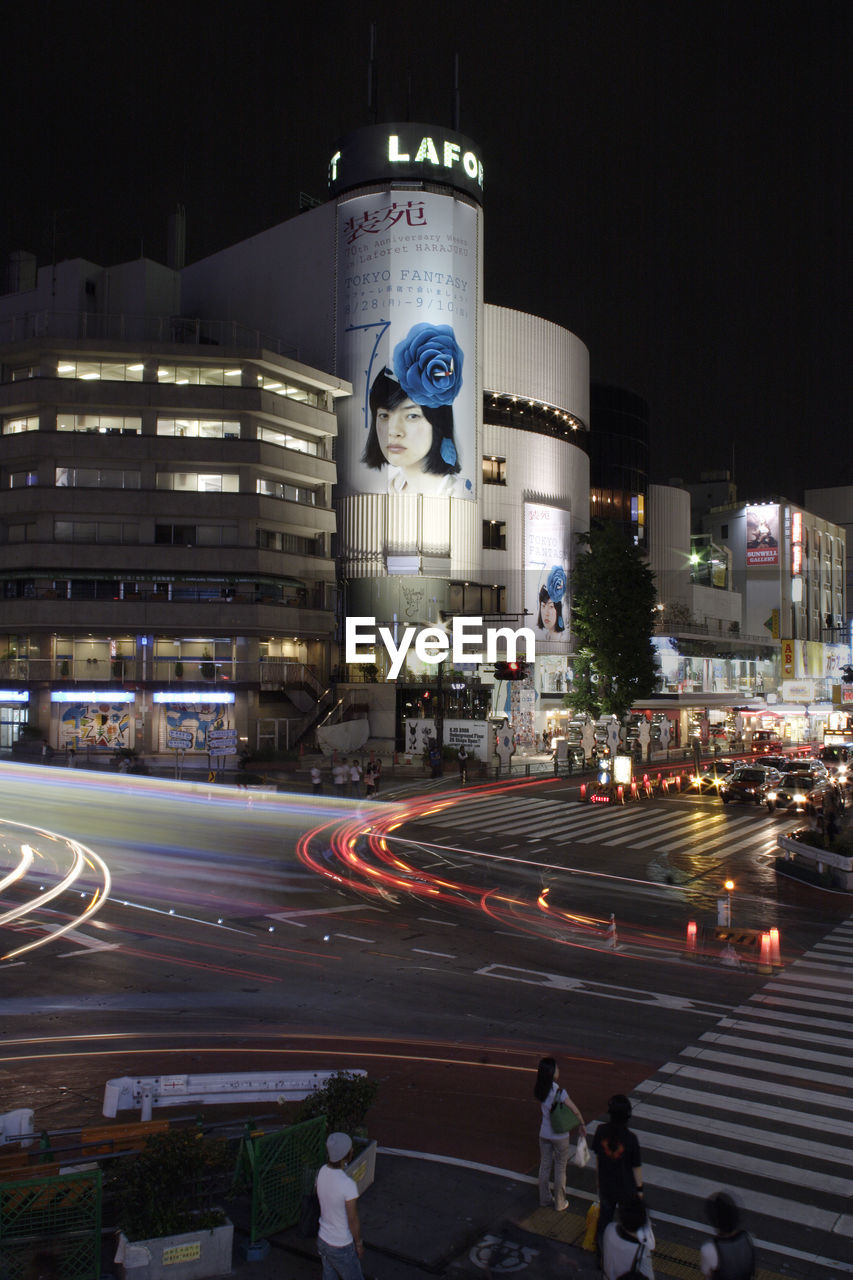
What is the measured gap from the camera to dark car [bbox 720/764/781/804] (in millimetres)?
43375

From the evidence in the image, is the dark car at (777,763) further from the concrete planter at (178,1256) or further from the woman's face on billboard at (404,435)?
the concrete planter at (178,1256)

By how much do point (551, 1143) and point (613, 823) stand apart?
29209mm

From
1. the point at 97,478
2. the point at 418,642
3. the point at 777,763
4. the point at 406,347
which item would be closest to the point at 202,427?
the point at 97,478

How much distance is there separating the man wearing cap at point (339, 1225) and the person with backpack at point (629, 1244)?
1.86 meters

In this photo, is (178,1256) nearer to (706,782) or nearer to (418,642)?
(706,782)

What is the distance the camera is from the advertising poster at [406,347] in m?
69.1

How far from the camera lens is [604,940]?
64.0 ft

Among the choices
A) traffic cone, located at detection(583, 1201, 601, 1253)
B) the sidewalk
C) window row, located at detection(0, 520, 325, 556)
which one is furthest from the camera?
window row, located at detection(0, 520, 325, 556)

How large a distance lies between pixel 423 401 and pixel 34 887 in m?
52.0

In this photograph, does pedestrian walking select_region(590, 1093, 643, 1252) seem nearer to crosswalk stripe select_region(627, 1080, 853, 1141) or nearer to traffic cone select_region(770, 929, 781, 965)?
crosswalk stripe select_region(627, 1080, 853, 1141)

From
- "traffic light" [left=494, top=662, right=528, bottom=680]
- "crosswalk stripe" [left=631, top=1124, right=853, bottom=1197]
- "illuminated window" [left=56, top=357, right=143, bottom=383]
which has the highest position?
"illuminated window" [left=56, top=357, right=143, bottom=383]

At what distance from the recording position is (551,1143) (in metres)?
9.02

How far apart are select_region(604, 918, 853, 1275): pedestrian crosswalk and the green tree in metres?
53.5

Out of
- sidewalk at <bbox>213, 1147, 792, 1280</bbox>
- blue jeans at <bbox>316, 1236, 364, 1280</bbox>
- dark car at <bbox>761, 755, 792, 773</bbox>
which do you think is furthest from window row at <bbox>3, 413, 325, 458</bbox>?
blue jeans at <bbox>316, 1236, 364, 1280</bbox>
